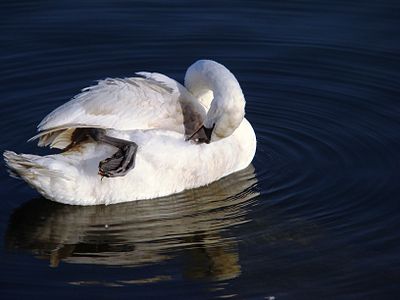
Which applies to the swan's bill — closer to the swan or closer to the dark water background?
the swan

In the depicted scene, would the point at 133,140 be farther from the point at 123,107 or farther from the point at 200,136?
the point at 200,136

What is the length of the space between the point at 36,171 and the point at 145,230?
3.51 feet

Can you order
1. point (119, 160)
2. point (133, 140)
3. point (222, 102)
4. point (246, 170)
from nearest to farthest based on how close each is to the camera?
point (119, 160) → point (222, 102) → point (133, 140) → point (246, 170)

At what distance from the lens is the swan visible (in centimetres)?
1017

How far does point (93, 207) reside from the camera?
34.4ft

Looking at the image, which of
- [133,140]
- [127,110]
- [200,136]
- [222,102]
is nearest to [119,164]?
[133,140]

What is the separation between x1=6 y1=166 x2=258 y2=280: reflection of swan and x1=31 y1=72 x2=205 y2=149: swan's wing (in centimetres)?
68

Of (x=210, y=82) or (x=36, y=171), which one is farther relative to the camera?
(x=210, y=82)

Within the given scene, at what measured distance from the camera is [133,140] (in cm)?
1035

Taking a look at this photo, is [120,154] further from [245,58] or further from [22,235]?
[245,58]

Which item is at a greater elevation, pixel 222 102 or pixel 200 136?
pixel 222 102

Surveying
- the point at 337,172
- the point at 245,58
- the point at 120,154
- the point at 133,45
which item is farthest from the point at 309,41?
the point at 120,154

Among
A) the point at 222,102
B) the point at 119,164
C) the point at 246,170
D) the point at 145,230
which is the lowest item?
the point at 145,230

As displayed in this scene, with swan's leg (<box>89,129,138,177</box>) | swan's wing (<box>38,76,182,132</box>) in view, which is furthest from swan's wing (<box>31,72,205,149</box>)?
swan's leg (<box>89,129,138,177</box>)
